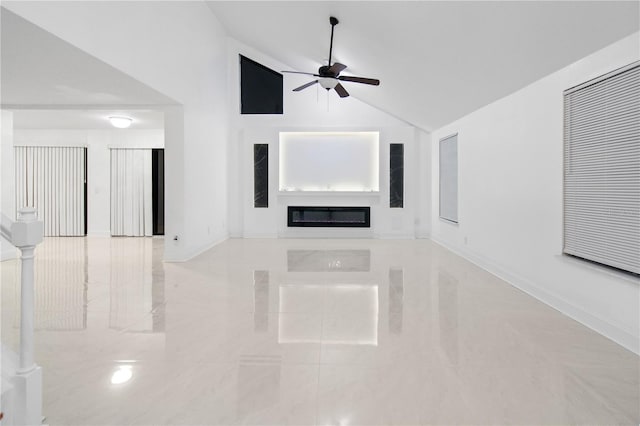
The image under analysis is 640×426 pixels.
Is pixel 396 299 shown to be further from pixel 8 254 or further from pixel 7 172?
pixel 7 172

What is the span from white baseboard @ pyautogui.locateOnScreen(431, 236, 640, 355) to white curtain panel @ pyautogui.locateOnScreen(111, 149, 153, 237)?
7552mm

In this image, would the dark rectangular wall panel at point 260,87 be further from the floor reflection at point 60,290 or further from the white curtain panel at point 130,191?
the floor reflection at point 60,290

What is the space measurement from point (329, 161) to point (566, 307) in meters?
6.56

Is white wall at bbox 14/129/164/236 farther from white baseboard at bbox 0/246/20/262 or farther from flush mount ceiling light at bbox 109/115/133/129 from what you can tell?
white baseboard at bbox 0/246/20/262

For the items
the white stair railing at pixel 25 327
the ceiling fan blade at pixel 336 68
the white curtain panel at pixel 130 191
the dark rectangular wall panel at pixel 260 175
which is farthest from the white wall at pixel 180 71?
the ceiling fan blade at pixel 336 68

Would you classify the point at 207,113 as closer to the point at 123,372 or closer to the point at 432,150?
the point at 432,150

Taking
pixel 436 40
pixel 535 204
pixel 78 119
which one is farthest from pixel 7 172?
pixel 535 204

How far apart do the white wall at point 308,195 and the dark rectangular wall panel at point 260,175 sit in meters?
0.09

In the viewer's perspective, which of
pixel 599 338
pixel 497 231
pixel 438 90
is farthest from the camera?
pixel 438 90

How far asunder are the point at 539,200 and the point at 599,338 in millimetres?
1606

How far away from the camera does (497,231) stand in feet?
17.7

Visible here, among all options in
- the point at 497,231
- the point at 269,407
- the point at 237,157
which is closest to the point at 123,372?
the point at 269,407

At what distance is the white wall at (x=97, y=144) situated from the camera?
30.7 ft

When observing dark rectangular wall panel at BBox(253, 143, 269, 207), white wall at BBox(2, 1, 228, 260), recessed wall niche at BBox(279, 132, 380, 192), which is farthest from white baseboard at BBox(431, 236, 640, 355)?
dark rectangular wall panel at BBox(253, 143, 269, 207)
